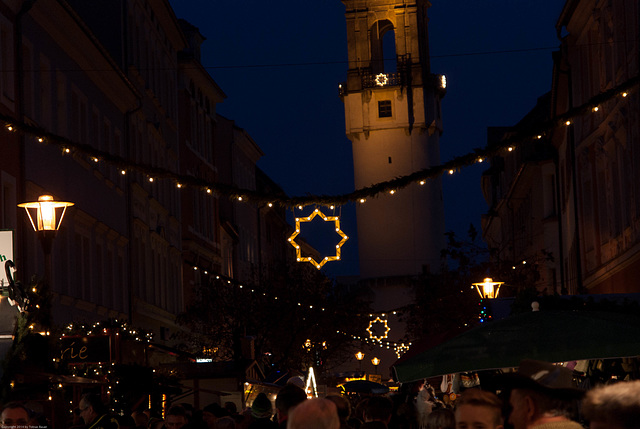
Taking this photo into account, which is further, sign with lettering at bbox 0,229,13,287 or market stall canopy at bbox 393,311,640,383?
sign with lettering at bbox 0,229,13,287

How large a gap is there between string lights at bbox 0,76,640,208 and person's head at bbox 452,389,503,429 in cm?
760

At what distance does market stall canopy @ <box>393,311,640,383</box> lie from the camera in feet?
32.5

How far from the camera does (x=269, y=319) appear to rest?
48.2 m

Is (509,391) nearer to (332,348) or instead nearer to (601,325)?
(601,325)

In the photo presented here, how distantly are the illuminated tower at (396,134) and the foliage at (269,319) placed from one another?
55.6 ft

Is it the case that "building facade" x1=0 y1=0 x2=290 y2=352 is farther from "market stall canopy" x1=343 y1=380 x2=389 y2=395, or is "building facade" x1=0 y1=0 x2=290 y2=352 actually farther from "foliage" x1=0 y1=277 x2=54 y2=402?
"market stall canopy" x1=343 y1=380 x2=389 y2=395

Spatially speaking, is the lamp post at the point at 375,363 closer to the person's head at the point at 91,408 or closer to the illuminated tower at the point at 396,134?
the illuminated tower at the point at 396,134

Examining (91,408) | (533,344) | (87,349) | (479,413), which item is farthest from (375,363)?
(479,413)

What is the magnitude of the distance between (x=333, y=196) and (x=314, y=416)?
920 centimetres

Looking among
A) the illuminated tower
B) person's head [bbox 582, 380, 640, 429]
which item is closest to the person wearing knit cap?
person's head [bbox 582, 380, 640, 429]

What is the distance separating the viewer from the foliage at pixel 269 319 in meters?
45.4

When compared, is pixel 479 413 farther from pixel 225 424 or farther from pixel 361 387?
pixel 361 387

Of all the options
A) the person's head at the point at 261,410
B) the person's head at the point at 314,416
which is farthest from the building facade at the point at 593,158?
the person's head at the point at 314,416

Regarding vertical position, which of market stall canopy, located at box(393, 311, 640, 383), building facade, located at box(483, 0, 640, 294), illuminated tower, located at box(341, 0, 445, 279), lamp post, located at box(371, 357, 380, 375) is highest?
illuminated tower, located at box(341, 0, 445, 279)
